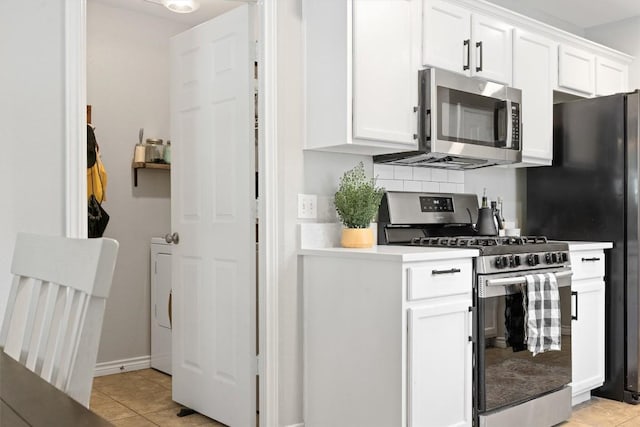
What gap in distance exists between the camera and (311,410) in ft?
9.05

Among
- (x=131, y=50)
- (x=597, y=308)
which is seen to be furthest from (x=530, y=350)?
(x=131, y=50)

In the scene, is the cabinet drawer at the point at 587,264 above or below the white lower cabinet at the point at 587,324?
above

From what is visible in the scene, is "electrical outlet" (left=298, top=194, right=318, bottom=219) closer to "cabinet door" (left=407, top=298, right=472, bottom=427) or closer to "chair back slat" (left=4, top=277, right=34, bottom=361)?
"cabinet door" (left=407, top=298, right=472, bottom=427)

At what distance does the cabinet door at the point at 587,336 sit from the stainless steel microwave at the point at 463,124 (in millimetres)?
861

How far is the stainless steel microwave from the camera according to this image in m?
2.90

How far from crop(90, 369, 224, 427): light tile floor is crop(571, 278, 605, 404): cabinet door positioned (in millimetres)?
1994

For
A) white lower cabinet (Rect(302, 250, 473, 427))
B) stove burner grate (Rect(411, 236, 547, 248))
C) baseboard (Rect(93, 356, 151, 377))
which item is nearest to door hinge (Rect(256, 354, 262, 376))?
white lower cabinet (Rect(302, 250, 473, 427))

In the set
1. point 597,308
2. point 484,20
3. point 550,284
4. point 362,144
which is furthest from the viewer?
point 597,308

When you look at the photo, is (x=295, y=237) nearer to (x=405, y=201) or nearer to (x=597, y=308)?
(x=405, y=201)

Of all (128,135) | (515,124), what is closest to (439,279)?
(515,124)

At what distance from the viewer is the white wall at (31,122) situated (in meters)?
2.23

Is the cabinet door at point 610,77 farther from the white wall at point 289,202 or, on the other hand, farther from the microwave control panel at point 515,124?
the white wall at point 289,202

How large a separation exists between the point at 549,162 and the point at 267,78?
1.97 m

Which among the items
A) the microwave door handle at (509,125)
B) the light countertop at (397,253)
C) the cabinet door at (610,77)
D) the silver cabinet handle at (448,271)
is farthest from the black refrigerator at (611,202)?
the silver cabinet handle at (448,271)
